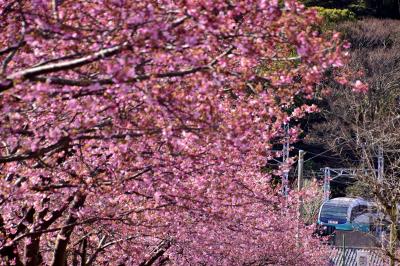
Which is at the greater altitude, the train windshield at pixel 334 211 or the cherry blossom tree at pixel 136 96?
the cherry blossom tree at pixel 136 96

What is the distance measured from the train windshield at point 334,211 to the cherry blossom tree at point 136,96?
118 feet

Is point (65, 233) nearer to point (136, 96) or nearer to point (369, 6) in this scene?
point (136, 96)

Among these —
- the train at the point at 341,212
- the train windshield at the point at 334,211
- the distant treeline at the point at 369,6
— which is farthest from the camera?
the distant treeline at the point at 369,6

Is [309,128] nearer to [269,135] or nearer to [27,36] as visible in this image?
[269,135]

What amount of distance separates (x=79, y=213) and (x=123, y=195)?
0.54 meters

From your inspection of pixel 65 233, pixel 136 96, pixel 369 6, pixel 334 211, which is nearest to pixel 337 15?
pixel 369 6

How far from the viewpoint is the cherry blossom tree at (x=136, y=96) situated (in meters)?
5.43

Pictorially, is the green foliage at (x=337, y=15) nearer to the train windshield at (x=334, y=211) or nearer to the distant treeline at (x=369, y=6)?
the distant treeline at (x=369, y=6)

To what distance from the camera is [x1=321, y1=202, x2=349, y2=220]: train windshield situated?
46938mm

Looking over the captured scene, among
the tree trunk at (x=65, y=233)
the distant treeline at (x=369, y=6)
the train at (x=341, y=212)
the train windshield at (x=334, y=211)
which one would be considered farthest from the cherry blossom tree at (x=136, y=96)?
the distant treeline at (x=369, y=6)

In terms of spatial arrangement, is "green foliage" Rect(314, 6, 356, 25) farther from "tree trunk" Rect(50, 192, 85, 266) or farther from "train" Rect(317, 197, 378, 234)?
"tree trunk" Rect(50, 192, 85, 266)

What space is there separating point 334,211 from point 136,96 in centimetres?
4165

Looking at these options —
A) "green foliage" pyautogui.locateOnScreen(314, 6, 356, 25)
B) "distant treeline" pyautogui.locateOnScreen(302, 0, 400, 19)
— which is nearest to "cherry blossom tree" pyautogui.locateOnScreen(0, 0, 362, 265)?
"green foliage" pyautogui.locateOnScreen(314, 6, 356, 25)

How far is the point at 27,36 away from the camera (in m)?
5.34
